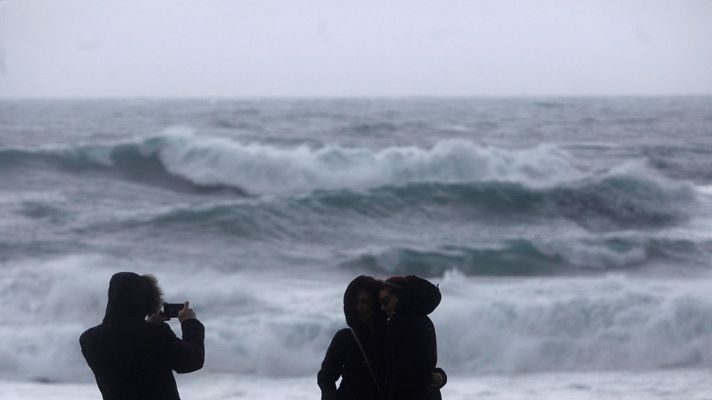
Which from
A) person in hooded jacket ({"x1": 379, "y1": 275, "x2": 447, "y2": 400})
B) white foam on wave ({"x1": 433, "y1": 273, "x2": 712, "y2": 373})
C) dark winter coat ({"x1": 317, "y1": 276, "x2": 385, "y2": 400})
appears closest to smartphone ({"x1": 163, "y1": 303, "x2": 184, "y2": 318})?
dark winter coat ({"x1": 317, "y1": 276, "x2": 385, "y2": 400})

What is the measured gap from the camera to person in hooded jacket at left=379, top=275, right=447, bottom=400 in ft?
9.95

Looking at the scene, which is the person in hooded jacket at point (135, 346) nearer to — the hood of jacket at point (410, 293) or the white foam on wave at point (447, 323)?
the hood of jacket at point (410, 293)

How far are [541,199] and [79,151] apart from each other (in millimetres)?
9893

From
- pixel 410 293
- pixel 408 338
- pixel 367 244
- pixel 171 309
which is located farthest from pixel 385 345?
pixel 367 244

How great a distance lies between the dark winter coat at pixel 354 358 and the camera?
308cm

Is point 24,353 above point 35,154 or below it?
below

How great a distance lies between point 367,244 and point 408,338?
34.7 ft

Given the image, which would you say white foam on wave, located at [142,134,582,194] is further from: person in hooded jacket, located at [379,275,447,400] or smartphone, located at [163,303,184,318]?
smartphone, located at [163,303,184,318]

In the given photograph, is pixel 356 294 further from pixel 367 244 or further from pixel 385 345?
pixel 367 244

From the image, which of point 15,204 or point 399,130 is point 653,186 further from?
point 15,204

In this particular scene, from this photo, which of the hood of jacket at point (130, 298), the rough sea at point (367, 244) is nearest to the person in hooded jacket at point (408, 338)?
the hood of jacket at point (130, 298)


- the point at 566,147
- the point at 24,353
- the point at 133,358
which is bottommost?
the point at 24,353

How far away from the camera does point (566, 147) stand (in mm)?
22438

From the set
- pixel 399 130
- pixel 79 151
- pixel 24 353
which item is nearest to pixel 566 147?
pixel 399 130
